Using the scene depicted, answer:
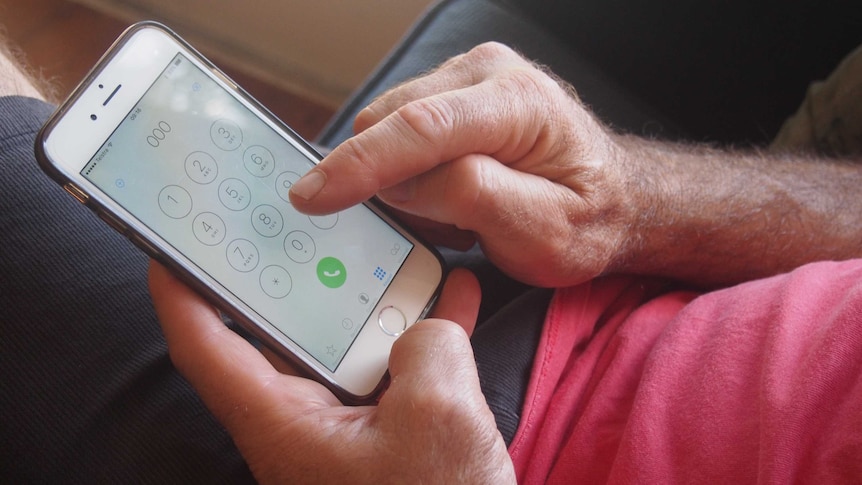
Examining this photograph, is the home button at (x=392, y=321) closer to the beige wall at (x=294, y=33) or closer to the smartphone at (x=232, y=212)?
the smartphone at (x=232, y=212)

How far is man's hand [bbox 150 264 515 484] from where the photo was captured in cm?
36

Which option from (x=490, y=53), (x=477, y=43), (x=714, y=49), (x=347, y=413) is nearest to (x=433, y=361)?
(x=347, y=413)

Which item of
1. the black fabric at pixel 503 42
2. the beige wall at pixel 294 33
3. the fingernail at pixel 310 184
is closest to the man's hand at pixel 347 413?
the fingernail at pixel 310 184

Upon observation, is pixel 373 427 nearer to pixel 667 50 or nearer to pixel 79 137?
pixel 79 137

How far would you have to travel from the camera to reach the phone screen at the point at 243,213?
1.37 ft

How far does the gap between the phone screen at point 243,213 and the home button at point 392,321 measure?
0.01m

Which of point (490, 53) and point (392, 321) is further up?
point (490, 53)

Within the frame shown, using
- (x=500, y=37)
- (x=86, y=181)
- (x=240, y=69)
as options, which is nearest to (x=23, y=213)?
(x=86, y=181)

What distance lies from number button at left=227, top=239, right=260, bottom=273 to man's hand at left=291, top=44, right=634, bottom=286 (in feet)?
0.22

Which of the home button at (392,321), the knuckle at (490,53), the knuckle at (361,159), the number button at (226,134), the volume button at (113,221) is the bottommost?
the volume button at (113,221)

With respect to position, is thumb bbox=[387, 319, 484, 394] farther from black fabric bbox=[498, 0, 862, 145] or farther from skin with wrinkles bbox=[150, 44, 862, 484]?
black fabric bbox=[498, 0, 862, 145]

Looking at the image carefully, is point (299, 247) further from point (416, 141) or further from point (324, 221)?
point (416, 141)

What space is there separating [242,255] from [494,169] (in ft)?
0.63

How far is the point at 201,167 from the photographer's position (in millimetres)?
441
